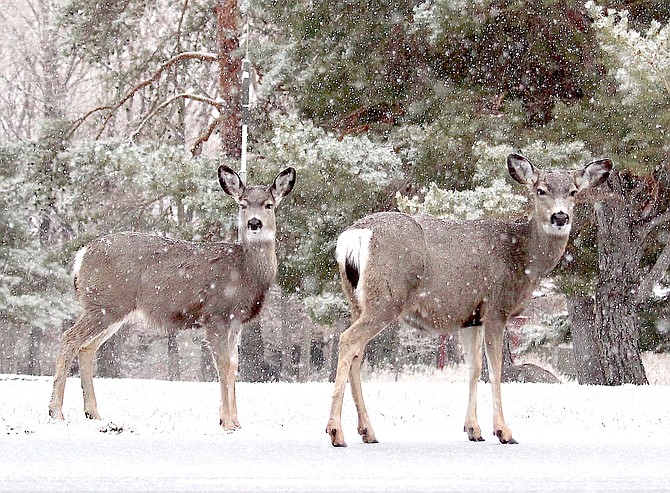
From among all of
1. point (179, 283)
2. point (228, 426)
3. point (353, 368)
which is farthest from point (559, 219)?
point (179, 283)

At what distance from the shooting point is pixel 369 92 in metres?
20.4

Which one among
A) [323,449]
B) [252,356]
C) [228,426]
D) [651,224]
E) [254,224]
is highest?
[651,224]

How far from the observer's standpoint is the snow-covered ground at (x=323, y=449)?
251 inches

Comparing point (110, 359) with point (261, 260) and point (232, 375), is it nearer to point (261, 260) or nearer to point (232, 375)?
point (261, 260)

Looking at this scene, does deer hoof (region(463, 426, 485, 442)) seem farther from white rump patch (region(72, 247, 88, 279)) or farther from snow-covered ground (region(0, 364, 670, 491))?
white rump patch (region(72, 247, 88, 279))

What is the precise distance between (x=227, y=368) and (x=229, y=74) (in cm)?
1525

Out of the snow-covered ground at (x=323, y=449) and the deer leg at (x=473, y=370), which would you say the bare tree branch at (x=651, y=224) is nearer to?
the snow-covered ground at (x=323, y=449)

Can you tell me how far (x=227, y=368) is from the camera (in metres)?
→ 9.80

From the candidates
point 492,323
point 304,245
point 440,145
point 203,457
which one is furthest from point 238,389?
point 203,457

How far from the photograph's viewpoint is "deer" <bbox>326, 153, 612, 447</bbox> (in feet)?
28.1

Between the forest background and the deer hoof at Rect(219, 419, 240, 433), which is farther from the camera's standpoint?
the forest background

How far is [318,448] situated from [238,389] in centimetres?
885

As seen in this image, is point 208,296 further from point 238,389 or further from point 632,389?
point 632,389

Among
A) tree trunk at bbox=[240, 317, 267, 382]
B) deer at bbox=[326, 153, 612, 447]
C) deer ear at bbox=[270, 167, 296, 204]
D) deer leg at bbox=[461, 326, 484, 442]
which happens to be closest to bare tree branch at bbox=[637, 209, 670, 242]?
tree trunk at bbox=[240, 317, 267, 382]
